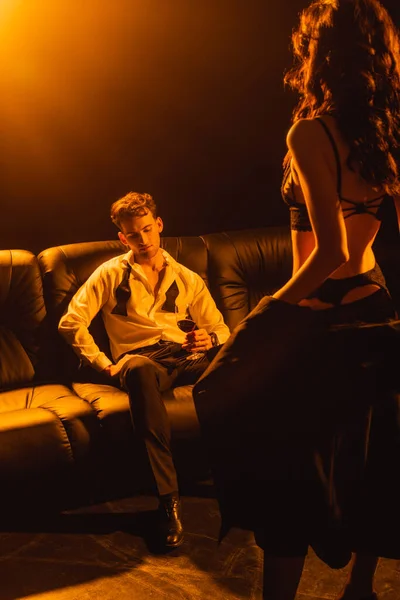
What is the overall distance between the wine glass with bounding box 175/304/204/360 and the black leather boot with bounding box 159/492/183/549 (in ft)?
2.38

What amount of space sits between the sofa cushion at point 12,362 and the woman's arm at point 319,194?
6.84 feet

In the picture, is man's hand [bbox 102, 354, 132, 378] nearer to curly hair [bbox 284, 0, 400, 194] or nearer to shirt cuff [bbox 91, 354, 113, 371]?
shirt cuff [bbox 91, 354, 113, 371]

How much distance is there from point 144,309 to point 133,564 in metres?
1.21

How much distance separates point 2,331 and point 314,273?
2.15 m

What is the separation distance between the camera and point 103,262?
136 inches

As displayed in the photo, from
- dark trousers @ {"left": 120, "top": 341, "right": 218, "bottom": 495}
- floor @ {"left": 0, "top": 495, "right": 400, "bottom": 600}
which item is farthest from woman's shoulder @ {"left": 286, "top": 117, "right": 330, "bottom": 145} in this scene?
floor @ {"left": 0, "top": 495, "right": 400, "bottom": 600}

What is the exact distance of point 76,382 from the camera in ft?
10.7

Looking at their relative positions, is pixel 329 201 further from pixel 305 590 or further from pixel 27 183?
pixel 27 183

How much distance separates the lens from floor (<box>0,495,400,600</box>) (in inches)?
87.3

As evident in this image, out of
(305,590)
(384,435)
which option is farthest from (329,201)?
(305,590)

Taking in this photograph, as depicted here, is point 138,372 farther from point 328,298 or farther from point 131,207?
point 328,298

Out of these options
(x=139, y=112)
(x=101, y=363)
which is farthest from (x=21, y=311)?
(x=139, y=112)

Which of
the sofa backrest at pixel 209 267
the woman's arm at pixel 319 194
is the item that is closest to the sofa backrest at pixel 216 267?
the sofa backrest at pixel 209 267

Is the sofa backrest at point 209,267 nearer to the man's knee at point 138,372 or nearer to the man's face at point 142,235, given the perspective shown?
the man's face at point 142,235
